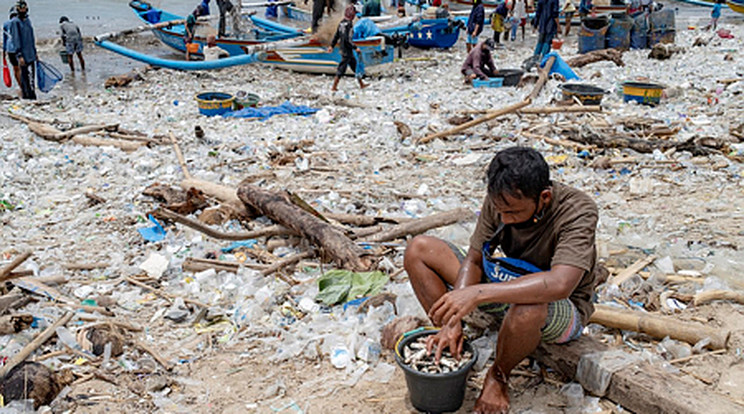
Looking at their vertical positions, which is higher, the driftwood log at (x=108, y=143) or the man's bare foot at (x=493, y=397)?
the man's bare foot at (x=493, y=397)

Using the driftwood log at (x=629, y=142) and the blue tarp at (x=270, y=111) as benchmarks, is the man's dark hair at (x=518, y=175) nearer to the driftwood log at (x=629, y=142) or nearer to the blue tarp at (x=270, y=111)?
the driftwood log at (x=629, y=142)

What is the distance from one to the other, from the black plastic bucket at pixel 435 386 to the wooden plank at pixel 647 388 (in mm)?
486

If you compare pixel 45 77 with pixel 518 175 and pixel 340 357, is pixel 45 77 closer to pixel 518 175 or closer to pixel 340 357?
pixel 340 357

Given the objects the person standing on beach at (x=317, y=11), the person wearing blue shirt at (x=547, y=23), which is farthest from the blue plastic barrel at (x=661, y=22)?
the person standing on beach at (x=317, y=11)

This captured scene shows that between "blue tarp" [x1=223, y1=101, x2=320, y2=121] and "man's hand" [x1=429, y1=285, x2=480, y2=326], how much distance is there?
22.8ft

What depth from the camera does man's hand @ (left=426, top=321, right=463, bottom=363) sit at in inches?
96.0

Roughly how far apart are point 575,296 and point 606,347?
30cm

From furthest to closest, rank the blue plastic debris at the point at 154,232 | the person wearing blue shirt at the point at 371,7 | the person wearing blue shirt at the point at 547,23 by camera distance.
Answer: the person wearing blue shirt at the point at 371,7, the person wearing blue shirt at the point at 547,23, the blue plastic debris at the point at 154,232

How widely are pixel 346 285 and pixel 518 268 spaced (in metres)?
1.30

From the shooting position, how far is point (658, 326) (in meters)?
2.94

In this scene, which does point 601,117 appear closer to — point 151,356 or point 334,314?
point 334,314

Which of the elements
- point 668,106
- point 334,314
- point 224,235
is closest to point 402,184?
point 224,235

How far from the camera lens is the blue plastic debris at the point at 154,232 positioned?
4.71m

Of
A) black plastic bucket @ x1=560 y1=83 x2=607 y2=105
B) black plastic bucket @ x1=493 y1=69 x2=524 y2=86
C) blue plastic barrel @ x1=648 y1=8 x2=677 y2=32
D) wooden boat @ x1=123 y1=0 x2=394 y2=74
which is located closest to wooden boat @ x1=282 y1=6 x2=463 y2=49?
wooden boat @ x1=123 y1=0 x2=394 y2=74
